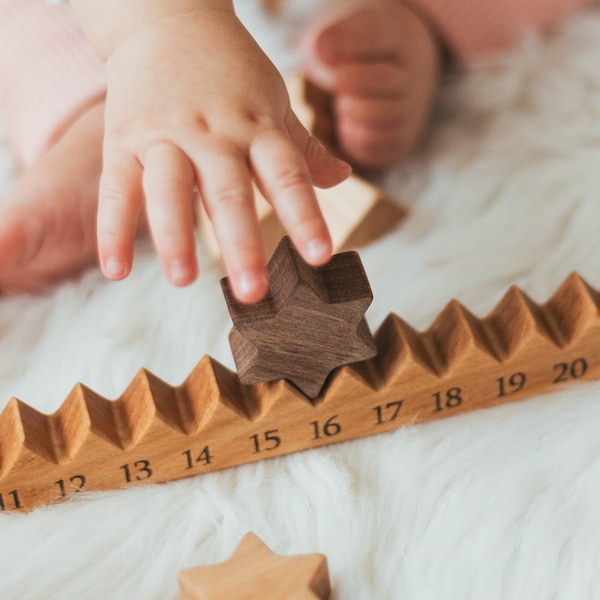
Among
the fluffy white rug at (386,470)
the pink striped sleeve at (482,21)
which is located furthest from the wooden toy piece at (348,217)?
the pink striped sleeve at (482,21)

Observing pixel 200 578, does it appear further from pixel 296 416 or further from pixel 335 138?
pixel 335 138

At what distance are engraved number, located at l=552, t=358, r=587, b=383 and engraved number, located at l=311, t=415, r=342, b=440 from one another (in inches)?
4.8

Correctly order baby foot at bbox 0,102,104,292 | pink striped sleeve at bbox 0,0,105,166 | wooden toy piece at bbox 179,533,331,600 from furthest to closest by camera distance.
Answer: pink striped sleeve at bbox 0,0,105,166
baby foot at bbox 0,102,104,292
wooden toy piece at bbox 179,533,331,600

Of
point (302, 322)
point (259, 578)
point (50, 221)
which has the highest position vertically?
point (50, 221)

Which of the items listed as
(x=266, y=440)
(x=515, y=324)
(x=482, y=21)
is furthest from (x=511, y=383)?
(x=482, y=21)

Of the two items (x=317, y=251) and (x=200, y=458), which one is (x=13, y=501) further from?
(x=317, y=251)

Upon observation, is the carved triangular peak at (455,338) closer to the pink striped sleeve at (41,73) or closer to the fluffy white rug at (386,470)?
the fluffy white rug at (386,470)

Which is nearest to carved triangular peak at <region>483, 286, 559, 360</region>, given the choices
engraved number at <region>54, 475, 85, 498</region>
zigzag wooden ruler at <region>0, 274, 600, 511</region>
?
zigzag wooden ruler at <region>0, 274, 600, 511</region>

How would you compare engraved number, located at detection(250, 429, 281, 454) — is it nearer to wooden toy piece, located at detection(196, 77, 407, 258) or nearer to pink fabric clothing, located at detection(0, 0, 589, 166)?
wooden toy piece, located at detection(196, 77, 407, 258)

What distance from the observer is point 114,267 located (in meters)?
0.41

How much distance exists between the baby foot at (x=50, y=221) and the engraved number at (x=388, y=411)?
0.25 m

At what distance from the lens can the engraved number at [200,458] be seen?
457 millimetres

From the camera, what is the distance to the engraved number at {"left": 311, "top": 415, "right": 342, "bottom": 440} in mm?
469

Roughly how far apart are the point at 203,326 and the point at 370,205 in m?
0.14
